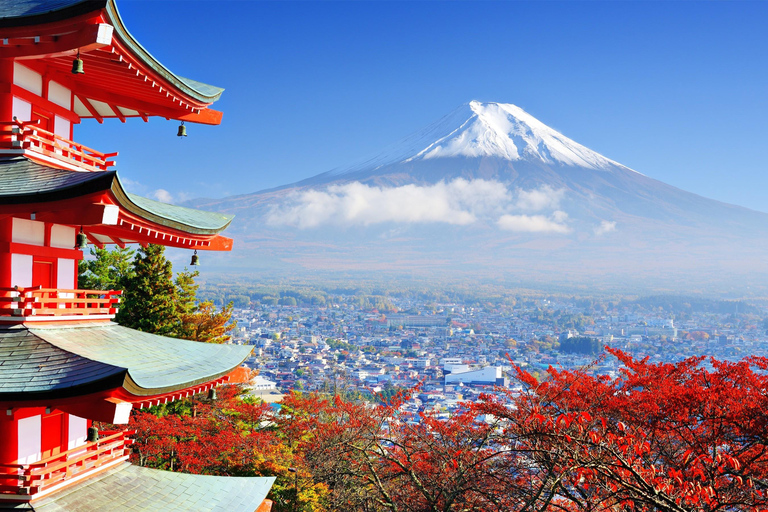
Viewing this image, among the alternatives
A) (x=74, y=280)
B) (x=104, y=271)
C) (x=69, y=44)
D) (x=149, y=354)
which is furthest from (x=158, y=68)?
(x=104, y=271)

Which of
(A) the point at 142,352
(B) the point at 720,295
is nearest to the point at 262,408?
(A) the point at 142,352

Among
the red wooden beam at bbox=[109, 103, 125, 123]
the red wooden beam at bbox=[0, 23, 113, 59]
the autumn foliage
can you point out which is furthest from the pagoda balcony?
the autumn foliage

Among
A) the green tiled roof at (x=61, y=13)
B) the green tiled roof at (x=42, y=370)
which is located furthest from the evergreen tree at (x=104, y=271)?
the green tiled roof at (x=42, y=370)

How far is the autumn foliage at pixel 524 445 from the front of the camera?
580cm

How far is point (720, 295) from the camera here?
427 feet

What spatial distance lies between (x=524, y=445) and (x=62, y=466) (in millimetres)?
6509

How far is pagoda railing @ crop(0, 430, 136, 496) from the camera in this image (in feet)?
17.8

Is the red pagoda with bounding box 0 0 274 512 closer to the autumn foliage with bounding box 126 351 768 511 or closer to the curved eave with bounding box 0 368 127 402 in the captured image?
the curved eave with bounding box 0 368 127 402

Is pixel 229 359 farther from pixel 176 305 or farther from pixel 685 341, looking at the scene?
pixel 685 341

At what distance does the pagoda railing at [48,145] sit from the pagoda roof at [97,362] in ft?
5.20

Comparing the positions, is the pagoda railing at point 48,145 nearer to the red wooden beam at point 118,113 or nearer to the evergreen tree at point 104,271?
the red wooden beam at point 118,113

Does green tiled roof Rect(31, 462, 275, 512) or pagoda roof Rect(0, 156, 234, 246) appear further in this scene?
green tiled roof Rect(31, 462, 275, 512)

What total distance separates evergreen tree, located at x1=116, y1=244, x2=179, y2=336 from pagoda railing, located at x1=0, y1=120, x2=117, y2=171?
Answer: 1216 cm

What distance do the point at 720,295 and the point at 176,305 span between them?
133691 millimetres
